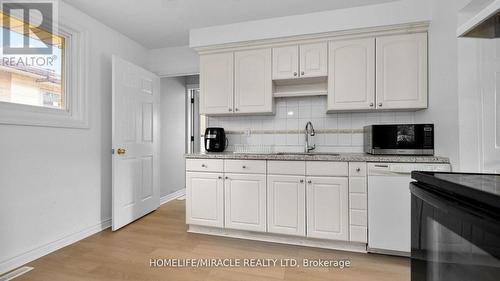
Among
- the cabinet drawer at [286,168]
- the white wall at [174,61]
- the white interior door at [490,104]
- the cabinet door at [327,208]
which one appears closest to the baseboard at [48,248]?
the cabinet drawer at [286,168]

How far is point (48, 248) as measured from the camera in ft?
7.22

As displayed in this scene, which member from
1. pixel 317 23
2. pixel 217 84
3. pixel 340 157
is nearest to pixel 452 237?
pixel 340 157

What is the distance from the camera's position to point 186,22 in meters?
2.79

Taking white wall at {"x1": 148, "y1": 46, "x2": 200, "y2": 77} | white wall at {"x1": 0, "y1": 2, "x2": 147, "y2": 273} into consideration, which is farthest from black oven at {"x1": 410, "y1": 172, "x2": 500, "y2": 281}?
white wall at {"x1": 148, "y1": 46, "x2": 200, "y2": 77}

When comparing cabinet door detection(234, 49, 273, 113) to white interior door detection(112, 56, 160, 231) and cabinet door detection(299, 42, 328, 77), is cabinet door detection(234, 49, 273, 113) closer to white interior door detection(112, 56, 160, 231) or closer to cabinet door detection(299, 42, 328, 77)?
cabinet door detection(299, 42, 328, 77)

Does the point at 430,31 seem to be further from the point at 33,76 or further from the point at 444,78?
the point at 33,76

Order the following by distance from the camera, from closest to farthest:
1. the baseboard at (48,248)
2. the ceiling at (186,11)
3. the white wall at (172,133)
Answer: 1. the baseboard at (48,248)
2. the ceiling at (186,11)
3. the white wall at (172,133)

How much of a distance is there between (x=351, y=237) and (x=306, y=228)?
40cm

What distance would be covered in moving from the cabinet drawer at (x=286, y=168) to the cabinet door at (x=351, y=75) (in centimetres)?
74

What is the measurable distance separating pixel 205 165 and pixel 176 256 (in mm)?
914

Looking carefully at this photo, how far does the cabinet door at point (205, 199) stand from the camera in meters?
2.54

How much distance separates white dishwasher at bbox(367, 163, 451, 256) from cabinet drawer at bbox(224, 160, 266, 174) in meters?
1.00

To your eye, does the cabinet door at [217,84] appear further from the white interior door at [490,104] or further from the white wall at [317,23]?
the white interior door at [490,104]

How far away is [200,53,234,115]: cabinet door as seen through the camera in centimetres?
282
